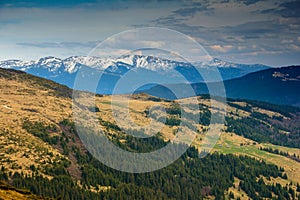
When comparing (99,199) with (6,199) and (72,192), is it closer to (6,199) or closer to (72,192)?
(72,192)

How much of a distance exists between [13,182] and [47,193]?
57.5 feet

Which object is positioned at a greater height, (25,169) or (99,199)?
(25,169)

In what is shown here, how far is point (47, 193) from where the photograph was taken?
18188 centimetres

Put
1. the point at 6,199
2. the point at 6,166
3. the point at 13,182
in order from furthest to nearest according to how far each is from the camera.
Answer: the point at 6,166, the point at 13,182, the point at 6,199

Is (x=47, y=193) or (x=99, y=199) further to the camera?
(x=99, y=199)

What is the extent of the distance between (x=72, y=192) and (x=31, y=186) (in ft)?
69.3

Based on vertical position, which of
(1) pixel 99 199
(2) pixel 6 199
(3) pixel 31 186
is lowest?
(1) pixel 99 199

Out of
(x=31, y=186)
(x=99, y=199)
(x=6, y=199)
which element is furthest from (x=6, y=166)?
(x=6, y=199)

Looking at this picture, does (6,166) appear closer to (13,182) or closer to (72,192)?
(13,182)

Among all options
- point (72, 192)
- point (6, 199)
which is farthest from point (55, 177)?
point (6, 199)

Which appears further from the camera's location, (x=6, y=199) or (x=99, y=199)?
(x=99, y=199)

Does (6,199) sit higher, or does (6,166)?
(6,199)

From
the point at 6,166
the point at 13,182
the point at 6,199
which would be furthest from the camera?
the point at 6,166

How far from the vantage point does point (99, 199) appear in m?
199
